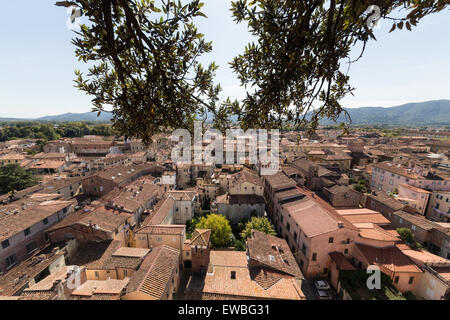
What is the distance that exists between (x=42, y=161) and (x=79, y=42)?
6470 cm

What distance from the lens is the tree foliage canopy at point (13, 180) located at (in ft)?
119

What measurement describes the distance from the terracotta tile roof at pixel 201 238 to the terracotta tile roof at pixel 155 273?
6.61ft

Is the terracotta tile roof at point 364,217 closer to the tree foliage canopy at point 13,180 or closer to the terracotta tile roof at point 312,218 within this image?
the terracotta tile roof at point 312,218

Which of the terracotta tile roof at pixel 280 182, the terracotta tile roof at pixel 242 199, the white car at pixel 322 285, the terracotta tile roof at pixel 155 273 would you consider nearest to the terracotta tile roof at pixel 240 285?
the terracotta tile roof at pixel 155 273

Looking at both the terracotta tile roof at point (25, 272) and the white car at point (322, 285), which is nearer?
the terracotta tile roof at point (25, 272)

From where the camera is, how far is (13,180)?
3672 cm

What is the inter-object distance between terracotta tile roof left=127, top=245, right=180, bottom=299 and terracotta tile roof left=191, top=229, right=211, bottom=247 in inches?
79.3

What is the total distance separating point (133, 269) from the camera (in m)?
15.8

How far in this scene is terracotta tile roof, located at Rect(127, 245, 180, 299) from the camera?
1322 cm

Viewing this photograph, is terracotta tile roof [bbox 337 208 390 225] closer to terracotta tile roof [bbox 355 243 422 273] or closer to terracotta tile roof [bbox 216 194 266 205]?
terracotta tile roof [bbox 355 243 422 273]

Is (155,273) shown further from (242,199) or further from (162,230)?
(242,199)

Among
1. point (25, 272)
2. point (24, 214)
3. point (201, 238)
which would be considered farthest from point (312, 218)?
point (24, 214)

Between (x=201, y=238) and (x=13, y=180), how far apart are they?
140 feet

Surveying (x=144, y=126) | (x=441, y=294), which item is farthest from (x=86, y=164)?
(x=441, y=294)
